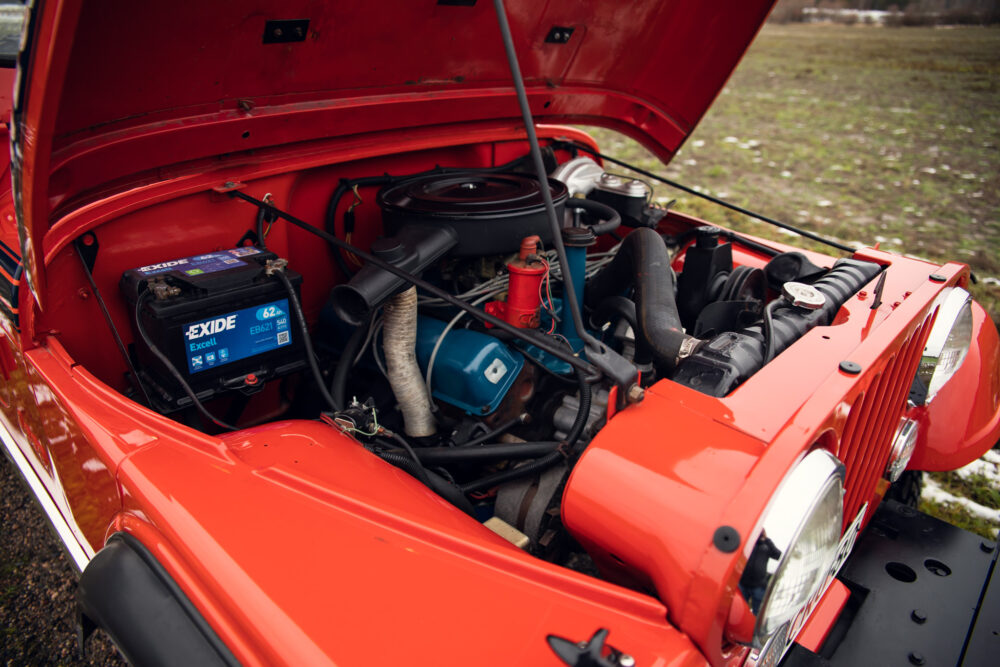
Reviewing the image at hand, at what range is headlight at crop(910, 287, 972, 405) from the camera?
148cm

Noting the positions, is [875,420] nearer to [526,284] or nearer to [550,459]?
[550,459]

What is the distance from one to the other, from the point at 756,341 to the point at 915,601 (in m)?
0.57

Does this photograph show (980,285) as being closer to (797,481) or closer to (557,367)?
(557,367)

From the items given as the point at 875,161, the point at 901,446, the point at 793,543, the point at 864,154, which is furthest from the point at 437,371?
the point at 864,154

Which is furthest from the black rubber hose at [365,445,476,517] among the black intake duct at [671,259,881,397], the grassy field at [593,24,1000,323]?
the grassy field at [593,24,1000,323]

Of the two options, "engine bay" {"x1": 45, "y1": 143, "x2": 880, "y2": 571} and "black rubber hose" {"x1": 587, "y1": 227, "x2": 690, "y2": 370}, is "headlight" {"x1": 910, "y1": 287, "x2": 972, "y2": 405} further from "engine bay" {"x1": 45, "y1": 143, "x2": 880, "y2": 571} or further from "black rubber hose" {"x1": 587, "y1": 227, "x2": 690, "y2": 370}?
"black rubber hose" {"x1": 587, "y1": 227, "x2": 690, "y2": 370}

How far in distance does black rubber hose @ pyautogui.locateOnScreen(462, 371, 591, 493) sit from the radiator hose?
6.9 inches

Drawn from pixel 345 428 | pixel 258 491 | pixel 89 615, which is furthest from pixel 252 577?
pixel 345 428

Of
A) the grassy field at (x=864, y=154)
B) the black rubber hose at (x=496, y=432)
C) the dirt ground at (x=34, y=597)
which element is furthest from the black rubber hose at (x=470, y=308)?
the grassy field at (x=864, y=154)

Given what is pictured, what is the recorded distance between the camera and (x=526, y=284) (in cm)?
151

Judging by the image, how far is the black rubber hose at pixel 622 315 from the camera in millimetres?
1473

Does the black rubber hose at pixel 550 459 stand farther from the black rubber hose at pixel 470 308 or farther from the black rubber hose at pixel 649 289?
the black rubber hose at pixel 649 289

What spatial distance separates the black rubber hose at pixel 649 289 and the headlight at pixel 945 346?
59 cm

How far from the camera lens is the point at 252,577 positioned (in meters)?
0.86
